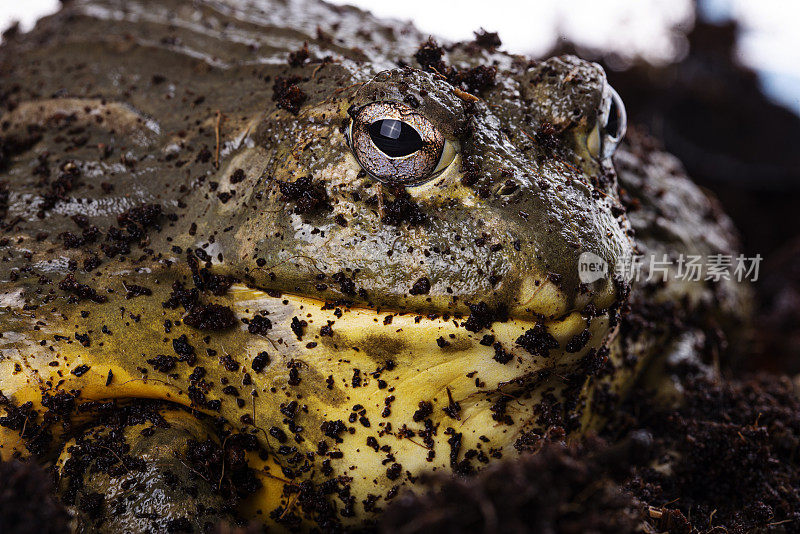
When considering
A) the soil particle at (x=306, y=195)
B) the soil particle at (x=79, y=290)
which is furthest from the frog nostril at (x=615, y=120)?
the soil particle at (x=79, y=290)

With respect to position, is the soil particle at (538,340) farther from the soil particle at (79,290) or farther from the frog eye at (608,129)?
the soil particle at (79,290)

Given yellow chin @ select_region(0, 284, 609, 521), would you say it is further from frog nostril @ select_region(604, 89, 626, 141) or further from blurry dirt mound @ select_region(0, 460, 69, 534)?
frog nostril @ select_region(604, 89, 626, 141)

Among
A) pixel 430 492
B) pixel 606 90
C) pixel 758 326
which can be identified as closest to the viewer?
pixel 430 492

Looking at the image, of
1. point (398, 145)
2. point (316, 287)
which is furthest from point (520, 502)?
point (398, 145)

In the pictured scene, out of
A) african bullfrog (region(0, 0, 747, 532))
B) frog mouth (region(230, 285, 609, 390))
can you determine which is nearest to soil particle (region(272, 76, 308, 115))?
african bullfrog (region(0, 0, 747, 532))

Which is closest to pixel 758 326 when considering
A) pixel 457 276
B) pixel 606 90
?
pixel 606 90

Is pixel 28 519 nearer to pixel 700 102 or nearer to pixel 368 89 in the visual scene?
pixel 368 89
